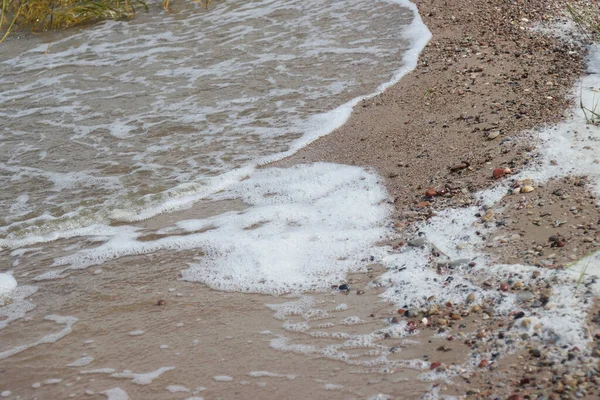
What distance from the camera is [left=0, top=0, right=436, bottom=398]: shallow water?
288 centimetres

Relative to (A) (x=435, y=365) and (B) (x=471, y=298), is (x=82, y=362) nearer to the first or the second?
(A) (x=435, y=365)

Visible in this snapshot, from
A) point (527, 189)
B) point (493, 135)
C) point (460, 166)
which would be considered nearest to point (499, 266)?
point (527, 189)

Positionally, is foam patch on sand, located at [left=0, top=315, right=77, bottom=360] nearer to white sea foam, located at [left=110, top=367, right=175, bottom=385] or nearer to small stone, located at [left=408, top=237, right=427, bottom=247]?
white sea foam, located at [left=110, top=367, right=175, bottom=385]

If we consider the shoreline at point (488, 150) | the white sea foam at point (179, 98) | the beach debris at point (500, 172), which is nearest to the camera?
the shoreline at point (488, 150)

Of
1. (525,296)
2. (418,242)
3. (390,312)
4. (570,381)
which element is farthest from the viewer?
(418,242)

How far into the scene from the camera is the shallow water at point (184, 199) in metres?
2.88

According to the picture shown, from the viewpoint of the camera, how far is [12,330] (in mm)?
3197

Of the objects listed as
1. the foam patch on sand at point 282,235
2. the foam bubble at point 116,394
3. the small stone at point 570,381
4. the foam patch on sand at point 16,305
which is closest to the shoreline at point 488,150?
the small stone at point 570,381

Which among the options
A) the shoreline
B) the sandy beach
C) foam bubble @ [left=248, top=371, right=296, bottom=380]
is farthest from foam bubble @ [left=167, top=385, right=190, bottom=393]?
the shoreline

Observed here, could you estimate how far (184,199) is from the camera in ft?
14.1

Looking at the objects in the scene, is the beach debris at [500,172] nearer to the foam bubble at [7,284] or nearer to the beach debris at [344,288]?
the beach debris at [344,288]

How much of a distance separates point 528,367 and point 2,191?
3588 millimetres

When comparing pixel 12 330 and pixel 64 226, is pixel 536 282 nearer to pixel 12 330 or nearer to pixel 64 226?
pixel 12 330

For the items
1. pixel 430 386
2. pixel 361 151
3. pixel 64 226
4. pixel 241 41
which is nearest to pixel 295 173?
pixel 361 151
